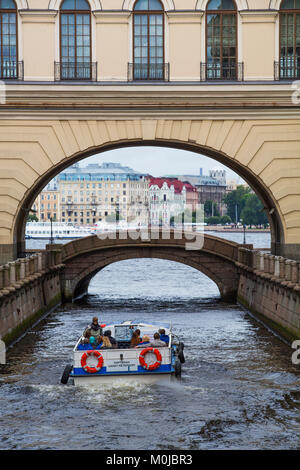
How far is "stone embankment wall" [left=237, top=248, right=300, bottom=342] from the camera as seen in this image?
28953mm

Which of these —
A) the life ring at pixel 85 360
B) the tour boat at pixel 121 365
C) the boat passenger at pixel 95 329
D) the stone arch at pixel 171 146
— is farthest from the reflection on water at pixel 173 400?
the stone arch at pixel 171 146

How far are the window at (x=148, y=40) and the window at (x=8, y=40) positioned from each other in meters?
4.50

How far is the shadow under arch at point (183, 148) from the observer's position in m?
33.8

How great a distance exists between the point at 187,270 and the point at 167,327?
196 ft

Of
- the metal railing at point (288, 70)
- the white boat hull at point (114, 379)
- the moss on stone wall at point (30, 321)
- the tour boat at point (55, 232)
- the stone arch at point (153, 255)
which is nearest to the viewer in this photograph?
the white boat hull at point (114, 379)

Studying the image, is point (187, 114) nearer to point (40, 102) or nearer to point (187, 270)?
point (40, 102)

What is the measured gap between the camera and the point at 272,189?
110 feet

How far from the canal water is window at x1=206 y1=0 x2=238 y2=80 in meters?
9.87

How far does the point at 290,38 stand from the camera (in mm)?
33969

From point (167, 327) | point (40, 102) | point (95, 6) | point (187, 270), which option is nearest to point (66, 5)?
point (95, 6)

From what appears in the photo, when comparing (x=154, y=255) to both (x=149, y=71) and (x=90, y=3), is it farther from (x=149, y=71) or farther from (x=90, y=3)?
(x=90, y=3)

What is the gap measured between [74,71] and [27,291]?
846 cm

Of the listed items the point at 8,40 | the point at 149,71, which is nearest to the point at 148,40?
the point at 149,71

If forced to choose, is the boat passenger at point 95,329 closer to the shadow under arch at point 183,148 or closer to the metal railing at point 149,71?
the shadow under arch at point 183,148
